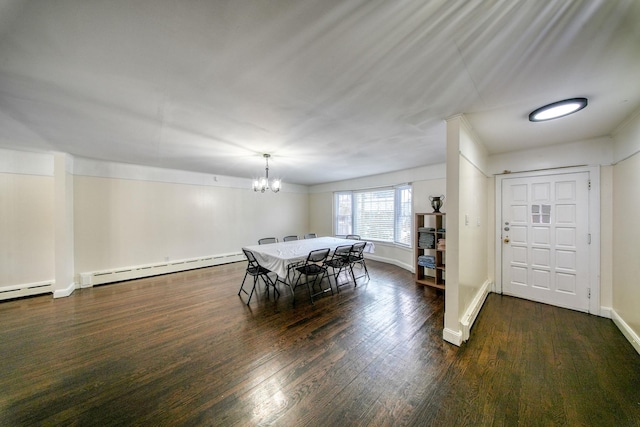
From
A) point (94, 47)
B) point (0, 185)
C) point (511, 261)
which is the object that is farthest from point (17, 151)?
point (511, 261)

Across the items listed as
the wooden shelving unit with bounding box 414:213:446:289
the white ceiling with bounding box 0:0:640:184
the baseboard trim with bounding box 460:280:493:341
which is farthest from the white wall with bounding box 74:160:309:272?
the baseboard trim with bounding box 460:280:493:341

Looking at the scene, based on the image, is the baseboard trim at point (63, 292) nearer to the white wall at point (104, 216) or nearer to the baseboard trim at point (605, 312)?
the white wall at point (104, 216)

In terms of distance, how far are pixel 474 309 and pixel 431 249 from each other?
143 centimetres

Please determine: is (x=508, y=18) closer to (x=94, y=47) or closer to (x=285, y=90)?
(x=285, y=90)

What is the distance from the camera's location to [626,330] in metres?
2.23

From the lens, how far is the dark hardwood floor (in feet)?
4.75

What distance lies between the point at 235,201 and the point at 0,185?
11.9ft

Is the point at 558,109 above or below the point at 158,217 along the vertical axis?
above

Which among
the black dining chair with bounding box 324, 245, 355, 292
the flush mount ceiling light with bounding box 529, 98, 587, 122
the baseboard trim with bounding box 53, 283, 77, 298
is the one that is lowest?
the baseboard trim with bounding box 53, 283, 77, 298

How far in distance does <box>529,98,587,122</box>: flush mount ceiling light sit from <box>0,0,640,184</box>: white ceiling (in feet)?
0.23

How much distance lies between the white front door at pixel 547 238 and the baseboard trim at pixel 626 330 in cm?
27

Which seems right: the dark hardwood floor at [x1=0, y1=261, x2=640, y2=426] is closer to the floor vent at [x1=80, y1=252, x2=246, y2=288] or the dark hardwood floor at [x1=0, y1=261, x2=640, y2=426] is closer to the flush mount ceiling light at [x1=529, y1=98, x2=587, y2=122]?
the floor vent at [x1=80, y1=252, x2=246, y2=288]

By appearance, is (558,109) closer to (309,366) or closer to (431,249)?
(431,249)

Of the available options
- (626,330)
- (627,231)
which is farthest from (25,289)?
(627,231)
